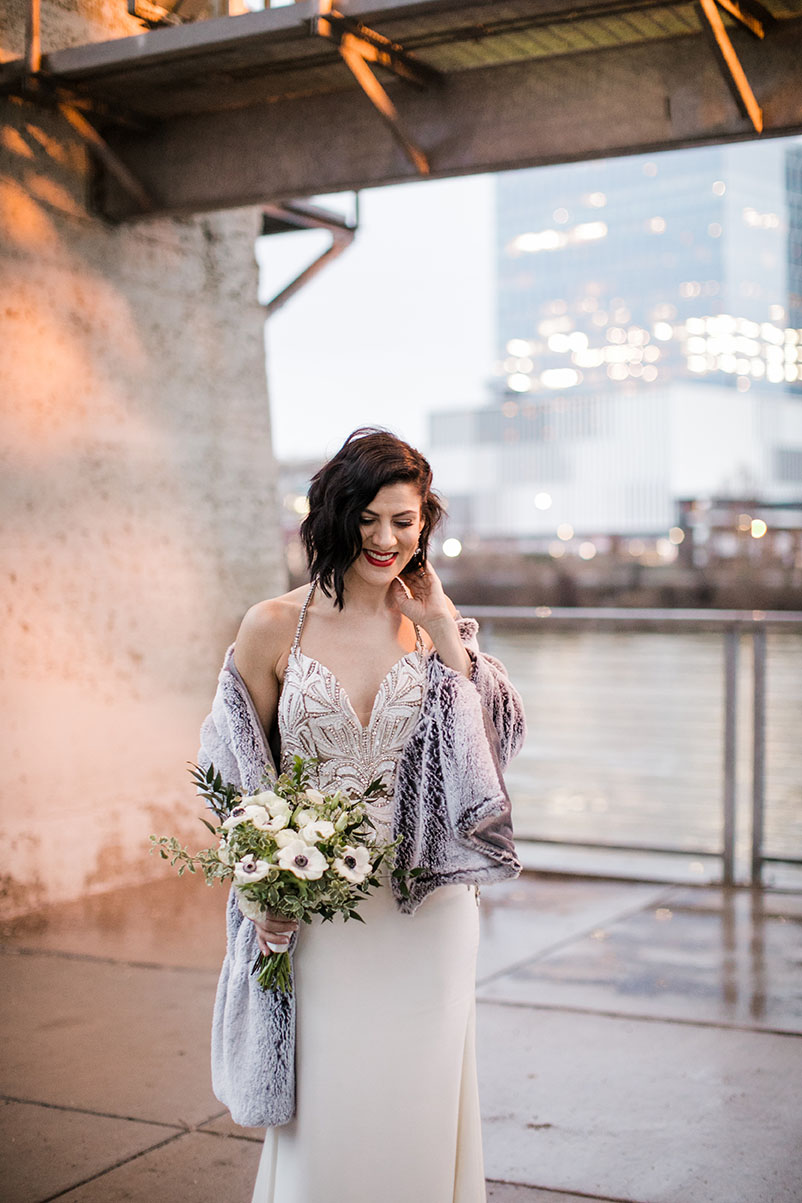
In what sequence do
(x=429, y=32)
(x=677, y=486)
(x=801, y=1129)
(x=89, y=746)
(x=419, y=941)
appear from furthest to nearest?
(x=677, y=486)
(x=89, y=746)
(x=429, y=32)
(x=801, y=1129)
(x=419, y=941)

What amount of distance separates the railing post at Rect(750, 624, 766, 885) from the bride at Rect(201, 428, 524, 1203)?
3.95 meters

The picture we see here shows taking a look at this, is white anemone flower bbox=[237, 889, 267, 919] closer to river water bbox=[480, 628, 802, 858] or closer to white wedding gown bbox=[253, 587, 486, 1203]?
white wedding gown bbox=[253, 587, 486, 1203]

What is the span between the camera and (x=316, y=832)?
2137mm

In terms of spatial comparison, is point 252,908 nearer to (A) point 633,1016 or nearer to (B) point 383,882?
(B) point 383,882

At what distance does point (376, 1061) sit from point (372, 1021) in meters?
0.07

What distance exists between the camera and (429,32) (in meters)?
4.81

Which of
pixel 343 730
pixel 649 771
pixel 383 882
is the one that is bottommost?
pixel 649 771

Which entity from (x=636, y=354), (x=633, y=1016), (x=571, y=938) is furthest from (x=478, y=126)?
(x=636, y=354)

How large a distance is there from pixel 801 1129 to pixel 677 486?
84741 mm

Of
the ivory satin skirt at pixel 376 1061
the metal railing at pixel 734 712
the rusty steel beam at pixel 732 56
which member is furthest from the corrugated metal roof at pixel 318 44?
the ivory satin skirt at pixel 376 1061

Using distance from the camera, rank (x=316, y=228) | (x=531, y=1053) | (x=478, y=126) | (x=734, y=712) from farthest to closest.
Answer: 1. (x=316, y=228)
2. (x=734, y=712)
3. (x=478, y=126)
4. (x=531, y=1053)

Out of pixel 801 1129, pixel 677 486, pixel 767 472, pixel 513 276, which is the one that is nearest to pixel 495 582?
pixel 677 486

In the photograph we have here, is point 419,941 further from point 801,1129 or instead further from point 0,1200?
point 801,1129

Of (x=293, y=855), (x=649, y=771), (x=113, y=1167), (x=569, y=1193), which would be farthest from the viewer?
(x=649, y=771)
